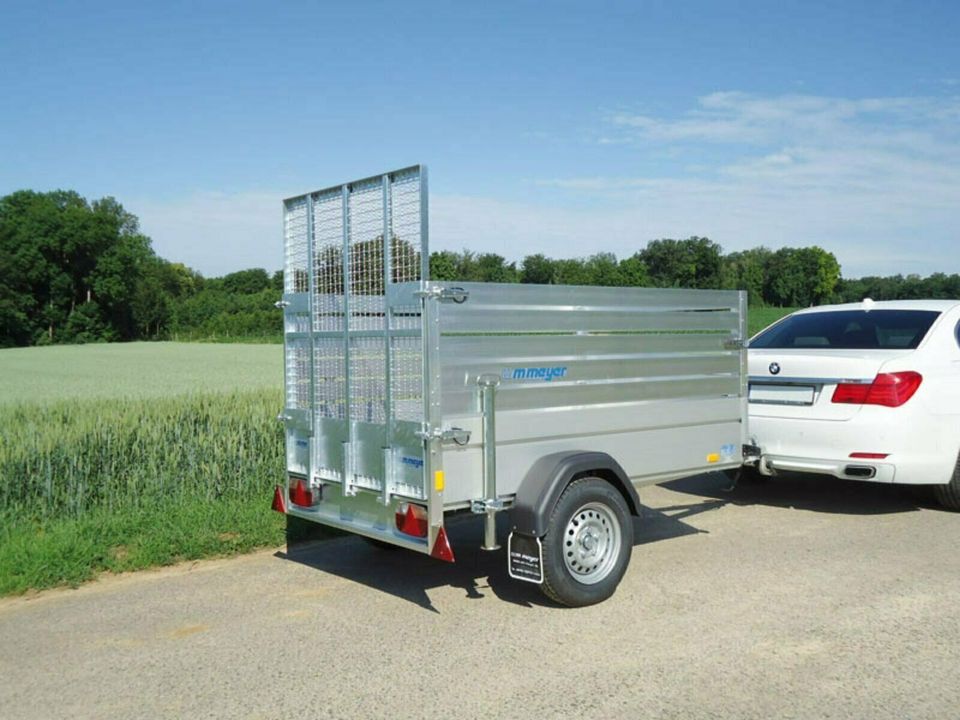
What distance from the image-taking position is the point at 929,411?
7.88m

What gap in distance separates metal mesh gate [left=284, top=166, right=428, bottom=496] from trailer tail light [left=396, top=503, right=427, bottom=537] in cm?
12

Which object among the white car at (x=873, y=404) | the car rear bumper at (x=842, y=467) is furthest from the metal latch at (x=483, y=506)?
the white car at (x=873, y=404)

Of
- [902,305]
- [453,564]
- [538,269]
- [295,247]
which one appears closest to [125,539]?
Result: [453,564]

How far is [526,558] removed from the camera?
18.0 feet

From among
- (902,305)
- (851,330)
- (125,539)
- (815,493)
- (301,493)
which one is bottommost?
(815,493)

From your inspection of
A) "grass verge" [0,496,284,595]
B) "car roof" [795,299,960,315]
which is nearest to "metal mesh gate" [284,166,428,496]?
"grass verge" [0,496,284,595]

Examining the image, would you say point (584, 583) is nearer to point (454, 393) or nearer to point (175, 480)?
point (454, 393)

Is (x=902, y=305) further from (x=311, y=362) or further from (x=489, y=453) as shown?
(x=311, y=362)

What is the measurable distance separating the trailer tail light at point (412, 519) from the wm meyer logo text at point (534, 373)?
Result: 924 millimetres

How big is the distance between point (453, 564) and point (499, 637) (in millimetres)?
1673

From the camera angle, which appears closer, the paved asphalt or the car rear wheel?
the paved asphalt

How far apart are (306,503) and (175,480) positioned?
2.74 m

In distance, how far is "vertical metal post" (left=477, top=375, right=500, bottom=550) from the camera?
5.41 m

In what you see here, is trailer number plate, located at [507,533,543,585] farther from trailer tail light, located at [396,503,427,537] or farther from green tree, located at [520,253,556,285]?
green tree, located at [520,253,556,285]
